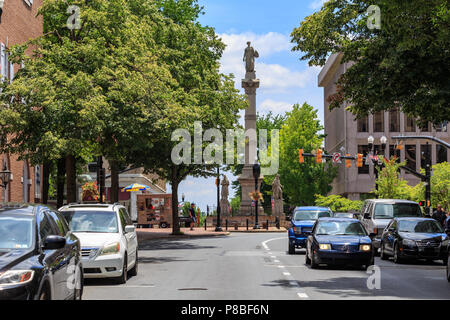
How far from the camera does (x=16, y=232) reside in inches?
380

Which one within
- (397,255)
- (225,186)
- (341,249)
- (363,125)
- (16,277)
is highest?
(363,125)

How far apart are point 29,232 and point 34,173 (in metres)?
35.7

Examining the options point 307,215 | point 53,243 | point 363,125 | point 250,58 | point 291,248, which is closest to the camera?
point 53,243

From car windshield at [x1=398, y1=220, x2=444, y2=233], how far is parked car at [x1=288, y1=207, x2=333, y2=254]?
3.75 metres

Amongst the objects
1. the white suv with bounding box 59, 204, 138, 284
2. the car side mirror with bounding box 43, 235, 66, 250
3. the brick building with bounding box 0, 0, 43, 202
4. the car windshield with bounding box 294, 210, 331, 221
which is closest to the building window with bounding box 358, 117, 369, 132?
the brick building with bounding box 0, 0, 43, 202

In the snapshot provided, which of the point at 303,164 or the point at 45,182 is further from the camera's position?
the point at 303,164

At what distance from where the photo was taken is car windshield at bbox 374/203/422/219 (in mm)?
28250

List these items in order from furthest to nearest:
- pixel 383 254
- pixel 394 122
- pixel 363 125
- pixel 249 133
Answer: pixel 363 125
pixel 394 122
pixel 249 133
pixel 383 254

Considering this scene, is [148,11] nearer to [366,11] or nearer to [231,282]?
[366,11]

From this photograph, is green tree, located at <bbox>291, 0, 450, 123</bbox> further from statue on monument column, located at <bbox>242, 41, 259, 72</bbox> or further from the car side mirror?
statue on monument column, located at <bbox>242, 41, 259, 72</bbox>

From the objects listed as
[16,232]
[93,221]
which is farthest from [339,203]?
[16,232]

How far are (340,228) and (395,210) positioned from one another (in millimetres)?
7769

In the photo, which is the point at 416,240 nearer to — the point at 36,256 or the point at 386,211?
the point at 386,211

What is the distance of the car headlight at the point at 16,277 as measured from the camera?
8082mm
